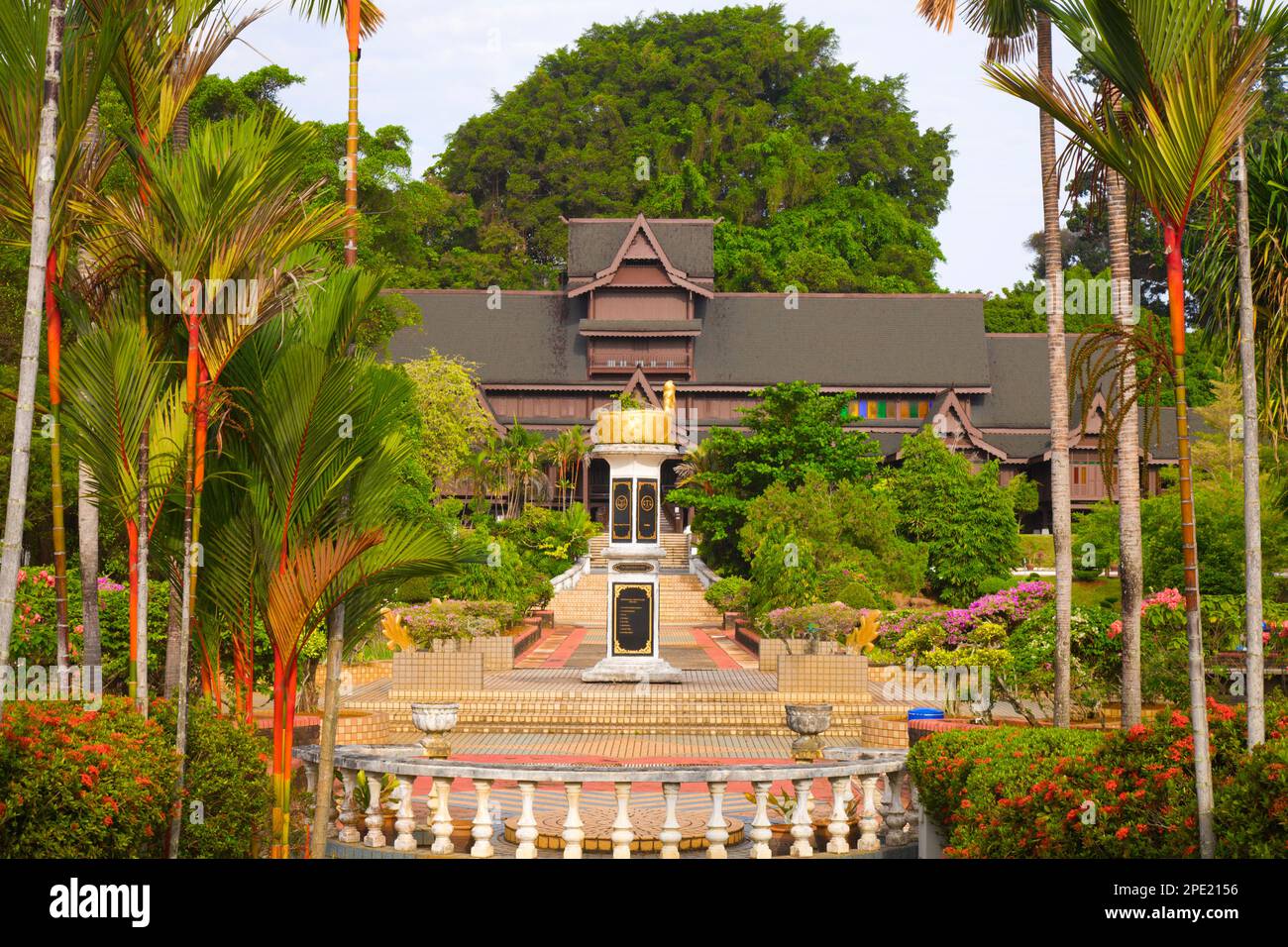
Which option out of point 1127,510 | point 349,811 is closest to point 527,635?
point 1127,510

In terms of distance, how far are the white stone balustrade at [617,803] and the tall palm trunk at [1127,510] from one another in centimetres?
368

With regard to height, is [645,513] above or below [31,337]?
below

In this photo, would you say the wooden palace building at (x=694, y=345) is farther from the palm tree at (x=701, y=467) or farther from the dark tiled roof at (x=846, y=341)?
the palm tree at (x=701, y=467)

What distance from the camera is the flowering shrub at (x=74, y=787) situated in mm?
6395

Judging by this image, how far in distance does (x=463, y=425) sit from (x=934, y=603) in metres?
17.8

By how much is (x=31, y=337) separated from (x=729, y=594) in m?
25.5

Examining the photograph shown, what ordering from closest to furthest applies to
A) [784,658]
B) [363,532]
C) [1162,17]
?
[1162,17]
[363,532]
[784,658]

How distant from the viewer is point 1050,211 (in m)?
13.6

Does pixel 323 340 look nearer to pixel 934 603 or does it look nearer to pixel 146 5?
pixel 146 5

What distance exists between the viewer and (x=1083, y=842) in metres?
7.16

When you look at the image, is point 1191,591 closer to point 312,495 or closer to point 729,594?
point 312,495

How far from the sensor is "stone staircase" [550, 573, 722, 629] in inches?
1331

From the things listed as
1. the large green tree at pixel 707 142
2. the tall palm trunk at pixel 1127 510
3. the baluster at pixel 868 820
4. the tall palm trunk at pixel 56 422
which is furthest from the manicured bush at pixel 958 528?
the large green tree at pixel 707 142

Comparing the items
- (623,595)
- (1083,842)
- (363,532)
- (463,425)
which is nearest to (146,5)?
(363,532)
